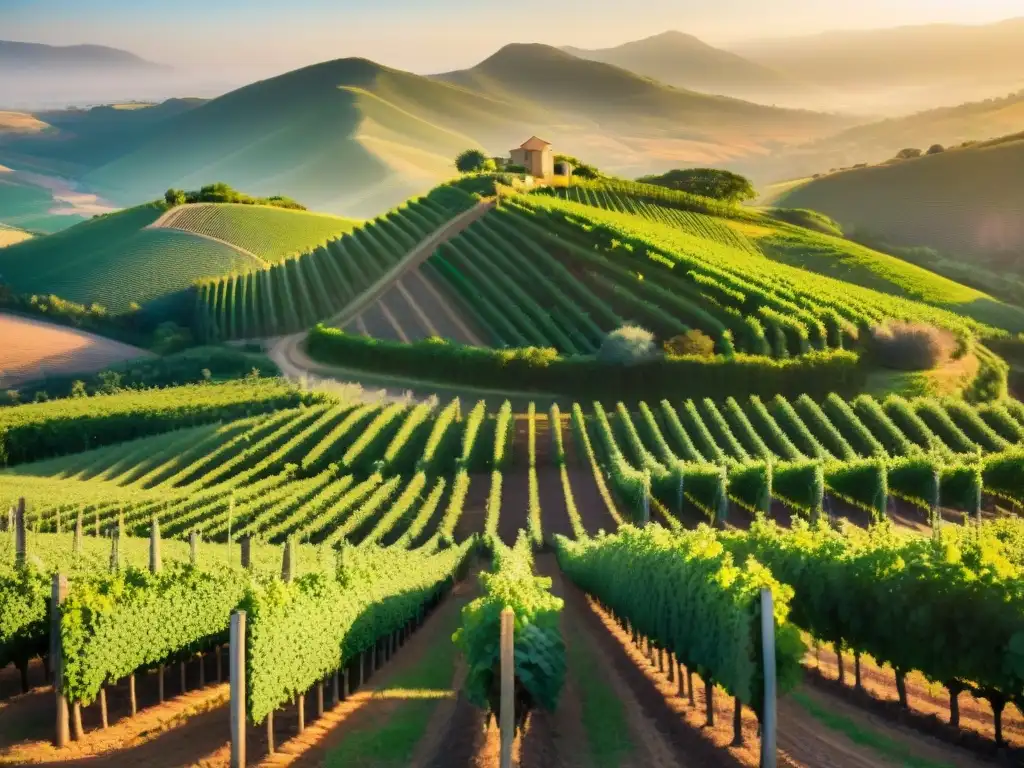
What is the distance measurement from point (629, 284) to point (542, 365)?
12317 millimetres

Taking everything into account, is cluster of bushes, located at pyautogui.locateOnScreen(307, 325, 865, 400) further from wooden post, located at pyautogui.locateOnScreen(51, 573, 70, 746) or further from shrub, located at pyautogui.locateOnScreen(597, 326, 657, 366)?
wooden post, located at pyautogui.locateOnScreen(51, 573, 70, 746)

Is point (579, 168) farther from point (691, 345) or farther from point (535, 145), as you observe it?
point (691, 345)

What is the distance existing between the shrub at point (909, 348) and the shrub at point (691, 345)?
805 centimetres

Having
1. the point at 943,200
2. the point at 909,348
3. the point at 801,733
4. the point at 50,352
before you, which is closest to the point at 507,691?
the point at 801,733

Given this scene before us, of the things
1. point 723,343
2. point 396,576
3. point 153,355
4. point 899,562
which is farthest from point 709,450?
point 153,355

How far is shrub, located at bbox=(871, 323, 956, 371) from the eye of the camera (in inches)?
2080

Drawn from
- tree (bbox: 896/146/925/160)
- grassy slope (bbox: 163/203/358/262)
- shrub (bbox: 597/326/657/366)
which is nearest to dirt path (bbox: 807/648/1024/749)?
shrub (bbox: 597/326/657/366)

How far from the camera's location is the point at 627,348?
5344 centimetres

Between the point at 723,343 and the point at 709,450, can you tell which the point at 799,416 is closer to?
the point at 709,450

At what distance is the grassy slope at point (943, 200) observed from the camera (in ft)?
350

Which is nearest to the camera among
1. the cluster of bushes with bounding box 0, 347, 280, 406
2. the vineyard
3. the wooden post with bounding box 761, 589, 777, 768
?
the wooden post with bounding box 761, 589, 777, 768

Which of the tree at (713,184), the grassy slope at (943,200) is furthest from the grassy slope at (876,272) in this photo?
the grassy slope at (943,200)

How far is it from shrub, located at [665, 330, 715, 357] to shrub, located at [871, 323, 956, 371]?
805cm

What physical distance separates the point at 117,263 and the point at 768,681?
92.6 metres
